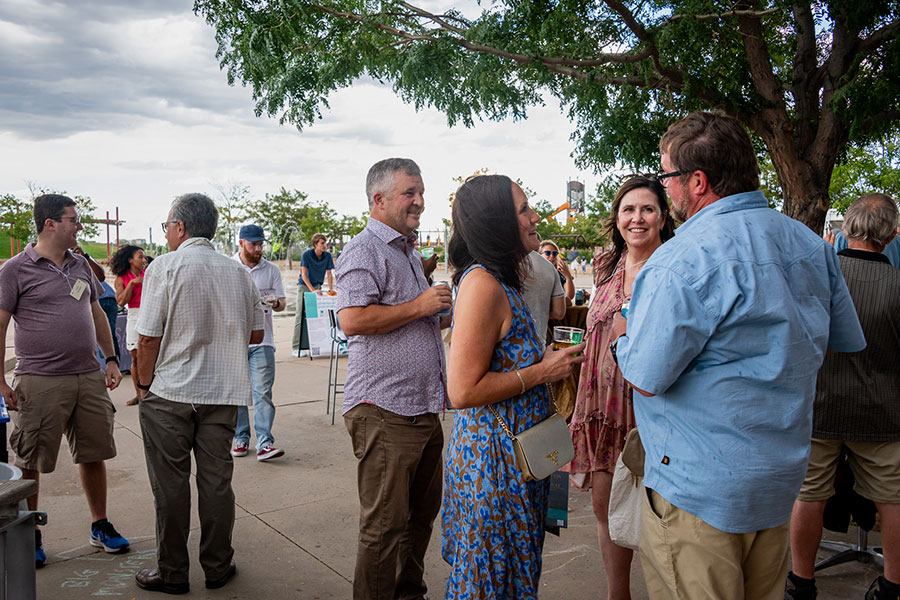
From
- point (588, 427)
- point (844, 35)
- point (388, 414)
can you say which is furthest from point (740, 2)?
point (388, 414)

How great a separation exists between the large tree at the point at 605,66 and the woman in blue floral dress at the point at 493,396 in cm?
446

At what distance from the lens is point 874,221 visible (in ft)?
10.2

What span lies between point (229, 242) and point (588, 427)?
151ft

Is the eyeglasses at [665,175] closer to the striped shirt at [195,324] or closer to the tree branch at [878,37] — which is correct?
the striped shirt at [195,324]

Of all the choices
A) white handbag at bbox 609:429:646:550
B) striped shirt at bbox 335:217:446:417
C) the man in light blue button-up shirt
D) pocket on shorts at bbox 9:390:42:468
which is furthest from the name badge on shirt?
the man in light blue button-up shirt

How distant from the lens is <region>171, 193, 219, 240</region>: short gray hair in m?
3.46

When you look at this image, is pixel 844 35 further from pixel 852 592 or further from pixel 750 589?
pixel 750 589

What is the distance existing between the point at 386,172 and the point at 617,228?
4.20ft

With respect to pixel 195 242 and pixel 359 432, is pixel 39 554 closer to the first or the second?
pixel 195 242

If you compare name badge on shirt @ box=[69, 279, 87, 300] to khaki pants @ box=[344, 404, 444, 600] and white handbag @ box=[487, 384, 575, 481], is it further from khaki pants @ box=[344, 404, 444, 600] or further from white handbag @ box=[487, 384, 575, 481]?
white handbag @ box=[487, 384, 575, 481]

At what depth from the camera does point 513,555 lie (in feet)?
7.57

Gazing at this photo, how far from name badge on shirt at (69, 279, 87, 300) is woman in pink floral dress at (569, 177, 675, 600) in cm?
283

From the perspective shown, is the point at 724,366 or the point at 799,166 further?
the point at 799,166

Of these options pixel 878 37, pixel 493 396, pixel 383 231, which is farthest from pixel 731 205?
pixel 878 37
